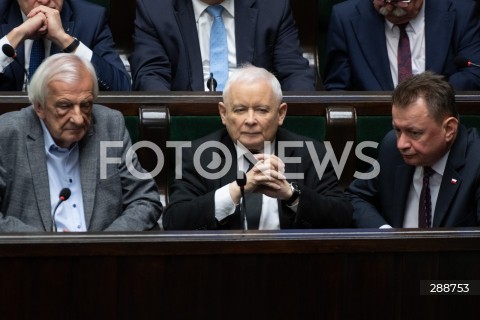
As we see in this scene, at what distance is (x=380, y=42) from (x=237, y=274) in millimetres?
1061

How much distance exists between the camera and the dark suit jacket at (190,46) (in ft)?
8.40

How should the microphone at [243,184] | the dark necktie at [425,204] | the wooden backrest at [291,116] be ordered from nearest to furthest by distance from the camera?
the microphone at [243,184], the dark necktie at [425,204], the wooden backrest at [291,116]

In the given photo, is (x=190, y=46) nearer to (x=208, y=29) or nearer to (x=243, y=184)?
(x=208, y=29)

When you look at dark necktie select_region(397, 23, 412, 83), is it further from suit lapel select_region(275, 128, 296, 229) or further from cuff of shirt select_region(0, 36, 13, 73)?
cuff of shirt select_region(0, 36, 13, 73)

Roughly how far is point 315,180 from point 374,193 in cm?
13

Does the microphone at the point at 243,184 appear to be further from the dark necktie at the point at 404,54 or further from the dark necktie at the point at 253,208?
the dark necktie at the point at 404,54

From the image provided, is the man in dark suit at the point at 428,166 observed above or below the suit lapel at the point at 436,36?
below

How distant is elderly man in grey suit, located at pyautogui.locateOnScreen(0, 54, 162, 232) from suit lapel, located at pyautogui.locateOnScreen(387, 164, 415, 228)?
0.43 m

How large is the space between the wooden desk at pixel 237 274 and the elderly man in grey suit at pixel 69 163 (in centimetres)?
28

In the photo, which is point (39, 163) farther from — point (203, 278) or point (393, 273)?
point (393, 273)

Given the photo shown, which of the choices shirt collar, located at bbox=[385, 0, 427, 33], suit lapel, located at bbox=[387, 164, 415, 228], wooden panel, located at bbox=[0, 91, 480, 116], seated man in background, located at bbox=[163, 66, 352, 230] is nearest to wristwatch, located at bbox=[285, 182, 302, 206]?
seated man in background, located at bbox=[163, 66, 352, 230]

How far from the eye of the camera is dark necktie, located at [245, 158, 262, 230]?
6.75ft

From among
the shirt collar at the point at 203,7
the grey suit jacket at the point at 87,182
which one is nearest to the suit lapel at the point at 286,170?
the grey suit jacket at the point at 87,182

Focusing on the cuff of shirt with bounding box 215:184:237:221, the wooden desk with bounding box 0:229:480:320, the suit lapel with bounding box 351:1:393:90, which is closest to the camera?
the wooden desk with bounding box 0:229:480:320
